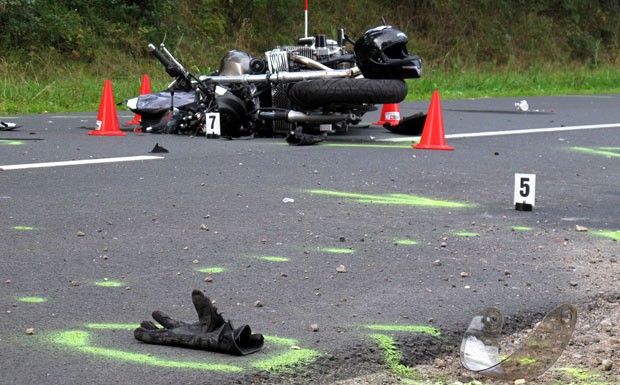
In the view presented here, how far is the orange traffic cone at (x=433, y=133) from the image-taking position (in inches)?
449

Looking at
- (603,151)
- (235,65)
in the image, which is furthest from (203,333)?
(235,65)

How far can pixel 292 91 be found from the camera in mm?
11562

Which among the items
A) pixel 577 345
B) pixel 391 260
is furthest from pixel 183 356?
pixel 391 260

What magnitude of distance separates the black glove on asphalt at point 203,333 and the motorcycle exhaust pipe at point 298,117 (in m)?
7.44

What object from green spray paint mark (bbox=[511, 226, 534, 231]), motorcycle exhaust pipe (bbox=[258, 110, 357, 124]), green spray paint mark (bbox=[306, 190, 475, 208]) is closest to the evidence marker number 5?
green spray paint mark (bbox=[306, 190, 475, 208])

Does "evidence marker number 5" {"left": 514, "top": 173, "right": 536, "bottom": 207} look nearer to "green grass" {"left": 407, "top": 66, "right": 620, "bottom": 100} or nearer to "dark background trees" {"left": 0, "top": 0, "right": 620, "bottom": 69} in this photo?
"green grass" {"left": 407, "top": 66, "right": 620, "bottom": 100}

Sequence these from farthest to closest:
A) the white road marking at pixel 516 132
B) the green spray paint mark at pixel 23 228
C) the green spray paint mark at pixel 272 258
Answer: the white road marking at pixel 516 132
the green spray paint mark at pixel 23 228
the green spray paint mark at pixel 272 258

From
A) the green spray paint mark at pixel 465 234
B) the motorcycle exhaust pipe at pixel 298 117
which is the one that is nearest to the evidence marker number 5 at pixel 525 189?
the green spray paint mark at pixel 465 234

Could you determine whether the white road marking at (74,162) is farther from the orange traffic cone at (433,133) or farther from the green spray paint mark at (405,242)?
the green spray paint mark at (405,242)

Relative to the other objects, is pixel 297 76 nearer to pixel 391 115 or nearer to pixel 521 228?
pixel 391 115

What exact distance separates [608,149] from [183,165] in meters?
4.71

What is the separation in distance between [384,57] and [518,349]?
771 centimetres

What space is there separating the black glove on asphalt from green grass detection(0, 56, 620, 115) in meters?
11.9

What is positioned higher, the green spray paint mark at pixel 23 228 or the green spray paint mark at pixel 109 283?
the green spray paint mark at pixel 109 283
